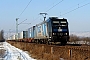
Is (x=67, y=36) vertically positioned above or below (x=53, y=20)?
below

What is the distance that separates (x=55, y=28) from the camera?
30938 millimetres

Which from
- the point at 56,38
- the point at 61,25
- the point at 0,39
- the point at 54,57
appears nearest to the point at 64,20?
the point at 61,25

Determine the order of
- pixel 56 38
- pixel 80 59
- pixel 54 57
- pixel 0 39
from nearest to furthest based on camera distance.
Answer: pixel 80 59
pixel 54 57
pixel 56 38
pixel 0 39

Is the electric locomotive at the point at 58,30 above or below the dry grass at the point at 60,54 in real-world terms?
above

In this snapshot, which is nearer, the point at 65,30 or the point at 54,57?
the point at 54,57

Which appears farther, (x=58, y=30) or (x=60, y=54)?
(x=58, y=30)

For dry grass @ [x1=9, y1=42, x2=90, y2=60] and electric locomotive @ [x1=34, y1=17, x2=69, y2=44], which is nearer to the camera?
dry grass @ [x1=9, y1=42, x2=90, y2=60]

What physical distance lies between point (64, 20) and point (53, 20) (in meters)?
1.52

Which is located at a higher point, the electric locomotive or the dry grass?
the electric locomotive

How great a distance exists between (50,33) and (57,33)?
1.06 meters

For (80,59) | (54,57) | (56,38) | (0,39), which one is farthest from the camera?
(0,39)

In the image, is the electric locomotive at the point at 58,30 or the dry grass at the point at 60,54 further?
the electric locomotive at the point at 58,30

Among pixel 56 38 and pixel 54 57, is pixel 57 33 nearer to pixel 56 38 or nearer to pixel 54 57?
pixel 56 38

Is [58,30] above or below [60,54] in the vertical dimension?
above
